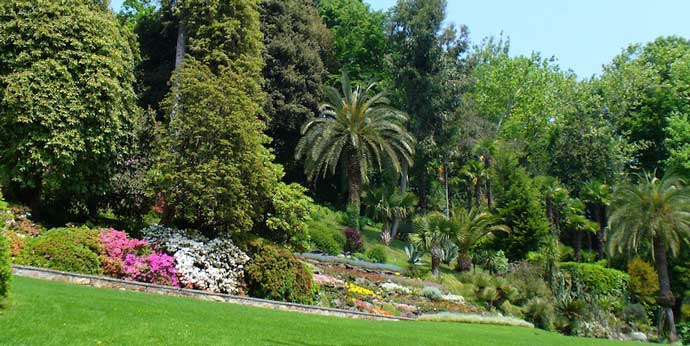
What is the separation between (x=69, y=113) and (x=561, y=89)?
39653mm

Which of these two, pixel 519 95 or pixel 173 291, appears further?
pixel 519 95

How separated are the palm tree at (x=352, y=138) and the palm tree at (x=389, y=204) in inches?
52.5

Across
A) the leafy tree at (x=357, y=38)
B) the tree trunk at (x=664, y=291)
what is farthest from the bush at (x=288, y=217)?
the leafy tree at (x=357, y=38)

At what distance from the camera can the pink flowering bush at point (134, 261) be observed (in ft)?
49.0

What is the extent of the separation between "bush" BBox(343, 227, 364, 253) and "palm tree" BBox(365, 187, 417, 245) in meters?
4.14

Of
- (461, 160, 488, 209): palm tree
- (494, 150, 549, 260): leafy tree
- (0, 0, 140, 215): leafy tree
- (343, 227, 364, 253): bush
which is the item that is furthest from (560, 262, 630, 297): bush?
(0, 0, 140, 215): leafy tree

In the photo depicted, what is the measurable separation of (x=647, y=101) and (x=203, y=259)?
39.5m

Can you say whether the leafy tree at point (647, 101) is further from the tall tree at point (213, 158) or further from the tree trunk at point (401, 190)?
the tall tree at point (213, 158)

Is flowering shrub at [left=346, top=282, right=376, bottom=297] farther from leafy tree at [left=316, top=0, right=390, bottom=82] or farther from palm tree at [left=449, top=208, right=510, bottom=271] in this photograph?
leafy tree at [left=316, top=0, right=390, bottom=82]

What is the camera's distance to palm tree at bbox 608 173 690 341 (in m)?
29.3

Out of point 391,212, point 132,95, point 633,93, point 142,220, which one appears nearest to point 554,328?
point 391,212

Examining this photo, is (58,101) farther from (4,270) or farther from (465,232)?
(465,232)

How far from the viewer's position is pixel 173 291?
48.0 feet

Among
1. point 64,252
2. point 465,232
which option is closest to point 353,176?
point 465,232
